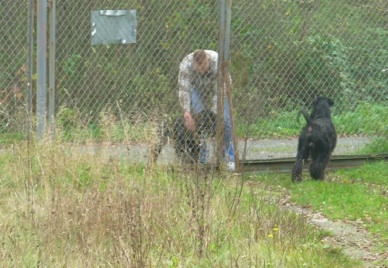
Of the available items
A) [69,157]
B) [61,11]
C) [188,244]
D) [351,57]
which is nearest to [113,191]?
[188,244]

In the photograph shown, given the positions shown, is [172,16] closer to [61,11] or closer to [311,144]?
[61,11]

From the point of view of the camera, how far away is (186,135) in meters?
9.83

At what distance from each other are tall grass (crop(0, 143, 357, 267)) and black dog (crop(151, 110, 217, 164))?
73cm

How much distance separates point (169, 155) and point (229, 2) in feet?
7.75

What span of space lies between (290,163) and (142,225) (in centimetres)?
509

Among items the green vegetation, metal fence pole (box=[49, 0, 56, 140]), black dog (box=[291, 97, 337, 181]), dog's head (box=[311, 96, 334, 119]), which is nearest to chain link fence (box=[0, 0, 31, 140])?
metal fence pole (box=[49, 0, 56, 140])

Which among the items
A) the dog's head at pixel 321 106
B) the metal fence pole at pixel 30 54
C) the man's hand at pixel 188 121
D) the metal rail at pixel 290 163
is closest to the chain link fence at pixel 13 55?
the metal fence pole at pixel 30 54

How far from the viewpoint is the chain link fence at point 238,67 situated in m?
9.95

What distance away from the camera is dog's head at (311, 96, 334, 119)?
11.3 m

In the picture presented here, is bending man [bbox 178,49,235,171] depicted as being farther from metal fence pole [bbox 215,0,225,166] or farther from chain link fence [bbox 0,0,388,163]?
chain link fence [bbox 0,0,388,163]

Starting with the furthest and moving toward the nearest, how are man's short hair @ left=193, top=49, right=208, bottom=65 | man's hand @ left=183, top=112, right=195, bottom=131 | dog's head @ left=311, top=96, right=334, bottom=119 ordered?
dog's head @ left=311, top=96, right=334, bottom=119 < man's short hair @ left=193, top=49, right=208, bottom=65 < man's hand @ left=183, top=112, right=195, bottom=131

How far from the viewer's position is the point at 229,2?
10.5m

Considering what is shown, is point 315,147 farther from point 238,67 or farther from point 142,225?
point 142,225

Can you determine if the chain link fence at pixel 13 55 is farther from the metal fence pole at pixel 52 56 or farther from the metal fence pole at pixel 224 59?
the metal fence pole at pixel 224 59
